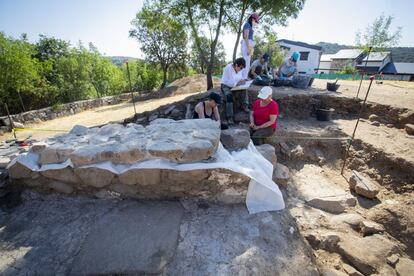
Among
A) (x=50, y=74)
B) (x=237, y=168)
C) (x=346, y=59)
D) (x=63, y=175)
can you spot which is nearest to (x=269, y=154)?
(x=237, y=168)

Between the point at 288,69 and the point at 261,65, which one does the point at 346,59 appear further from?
the point at 261,65

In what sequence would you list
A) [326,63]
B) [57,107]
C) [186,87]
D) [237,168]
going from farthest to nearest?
[326,63]
[186,87]
[57,107]
[237,168]

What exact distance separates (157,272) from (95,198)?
1.19m

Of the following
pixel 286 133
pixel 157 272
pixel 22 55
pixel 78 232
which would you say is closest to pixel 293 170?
pixel 286 133

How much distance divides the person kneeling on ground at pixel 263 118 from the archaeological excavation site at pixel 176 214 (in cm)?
114

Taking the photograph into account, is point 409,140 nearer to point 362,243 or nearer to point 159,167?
point 362,243

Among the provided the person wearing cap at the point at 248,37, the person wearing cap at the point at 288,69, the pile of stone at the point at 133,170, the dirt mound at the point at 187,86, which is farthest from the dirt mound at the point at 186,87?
the pile of stone at the point at 133,170

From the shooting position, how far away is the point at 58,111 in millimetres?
12391

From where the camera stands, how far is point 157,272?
1529 mm

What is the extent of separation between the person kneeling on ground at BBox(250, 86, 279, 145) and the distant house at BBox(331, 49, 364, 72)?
3239 cm

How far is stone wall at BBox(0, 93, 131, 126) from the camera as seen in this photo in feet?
33.4

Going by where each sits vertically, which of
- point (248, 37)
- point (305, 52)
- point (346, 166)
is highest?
point (305, 52)

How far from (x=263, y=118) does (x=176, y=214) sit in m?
2.63

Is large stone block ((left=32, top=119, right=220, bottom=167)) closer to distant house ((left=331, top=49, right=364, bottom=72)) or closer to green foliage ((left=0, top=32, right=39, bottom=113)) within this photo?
green foliage ((left=0, top=32, right=39, bottom=113))
